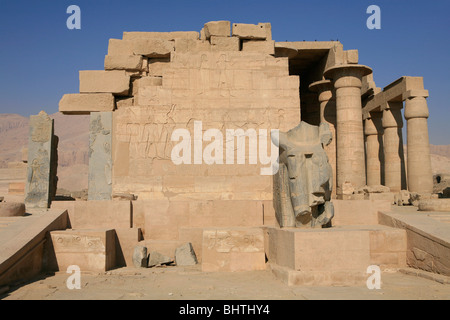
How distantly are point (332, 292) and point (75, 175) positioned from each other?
51.1m

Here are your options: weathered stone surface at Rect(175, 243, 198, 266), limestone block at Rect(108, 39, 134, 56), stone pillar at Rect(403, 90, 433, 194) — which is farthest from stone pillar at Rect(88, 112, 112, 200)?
stone pillar at Rect(403, 90, 433, 194)

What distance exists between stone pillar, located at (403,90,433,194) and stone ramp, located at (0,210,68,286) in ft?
40.5

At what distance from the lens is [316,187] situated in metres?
6.82

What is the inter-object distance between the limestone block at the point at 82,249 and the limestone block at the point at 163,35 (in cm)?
756

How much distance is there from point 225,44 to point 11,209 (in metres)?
7.46

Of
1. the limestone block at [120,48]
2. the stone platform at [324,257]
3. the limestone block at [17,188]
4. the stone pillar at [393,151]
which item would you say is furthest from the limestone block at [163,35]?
the stone pillar at [393,151]

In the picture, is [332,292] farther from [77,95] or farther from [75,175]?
[75,175]

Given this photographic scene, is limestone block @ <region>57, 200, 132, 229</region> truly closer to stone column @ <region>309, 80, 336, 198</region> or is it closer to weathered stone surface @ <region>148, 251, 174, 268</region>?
weathered stone surface @ <region>148, 251, 174, 268</region>

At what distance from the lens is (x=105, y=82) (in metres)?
12.4

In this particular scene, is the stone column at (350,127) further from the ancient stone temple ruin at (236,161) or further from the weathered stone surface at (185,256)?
the weathered stone surface at (185,256)

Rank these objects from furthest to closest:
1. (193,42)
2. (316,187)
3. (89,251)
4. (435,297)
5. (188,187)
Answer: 1. (193,42)
2. (188,187)
3. (89,251)
4. (316,187)
5. (435,297)

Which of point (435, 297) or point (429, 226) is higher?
point (429, 226)

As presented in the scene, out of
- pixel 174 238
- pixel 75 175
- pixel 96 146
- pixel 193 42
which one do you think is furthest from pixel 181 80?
pixel 75 175

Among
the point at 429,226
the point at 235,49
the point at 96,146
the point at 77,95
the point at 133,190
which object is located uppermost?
the point at 235,49
